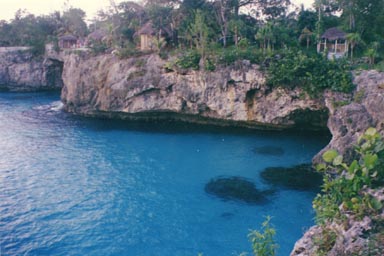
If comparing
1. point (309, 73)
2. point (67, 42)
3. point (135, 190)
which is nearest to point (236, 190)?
point (135, 190)

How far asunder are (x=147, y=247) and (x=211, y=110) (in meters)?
18.2

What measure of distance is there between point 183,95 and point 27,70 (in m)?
31.9

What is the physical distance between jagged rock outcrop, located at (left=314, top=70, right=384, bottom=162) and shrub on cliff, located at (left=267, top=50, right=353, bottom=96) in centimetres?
101

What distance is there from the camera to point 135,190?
19.8m

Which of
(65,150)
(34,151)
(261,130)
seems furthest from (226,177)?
(34,151)

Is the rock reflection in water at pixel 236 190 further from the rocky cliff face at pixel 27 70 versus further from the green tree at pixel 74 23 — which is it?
the green tree at pixel 74 23

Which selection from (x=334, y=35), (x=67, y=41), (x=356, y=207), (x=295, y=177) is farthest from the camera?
(x=67, y=41)

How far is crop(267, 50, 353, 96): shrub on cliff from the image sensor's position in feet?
78.6

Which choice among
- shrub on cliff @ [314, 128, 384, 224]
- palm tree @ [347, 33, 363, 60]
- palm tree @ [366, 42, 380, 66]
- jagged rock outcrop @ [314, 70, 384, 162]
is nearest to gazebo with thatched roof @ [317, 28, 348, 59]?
palm tree @ [347, 33, 363, 60]

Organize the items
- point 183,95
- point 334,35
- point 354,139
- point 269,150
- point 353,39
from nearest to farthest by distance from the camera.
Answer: point 354,139, point 269,150, point 353,39, point 334,35, point 183,95

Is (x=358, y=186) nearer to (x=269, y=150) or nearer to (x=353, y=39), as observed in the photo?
(x=269, y=150)

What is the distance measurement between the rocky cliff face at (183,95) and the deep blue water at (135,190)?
4.97 feet

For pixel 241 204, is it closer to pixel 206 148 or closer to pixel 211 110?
pixel 206 148

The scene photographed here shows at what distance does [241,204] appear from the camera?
17.8m
